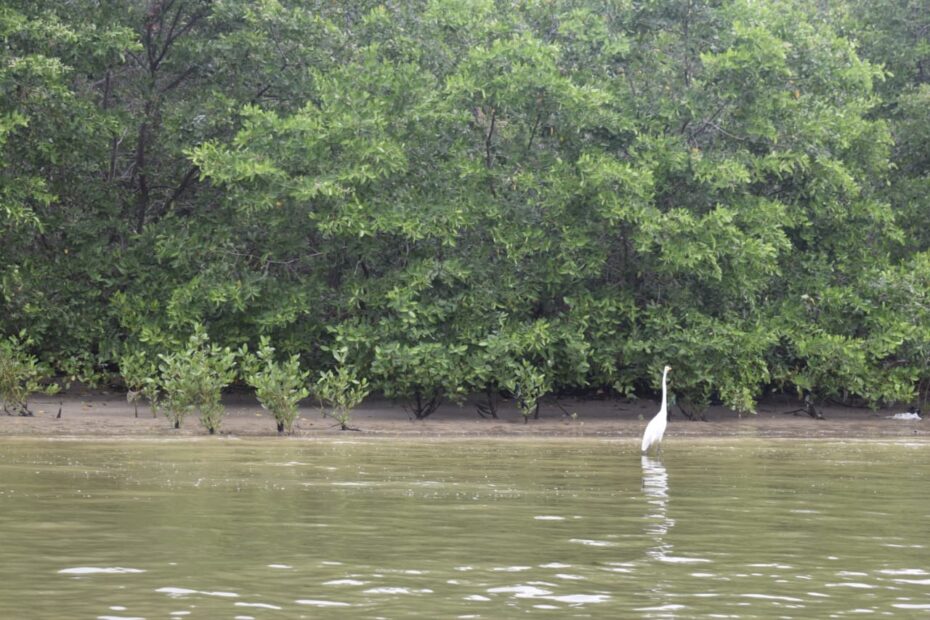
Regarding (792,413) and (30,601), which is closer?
(30,601)

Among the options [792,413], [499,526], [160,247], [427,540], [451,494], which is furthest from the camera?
[792,413]

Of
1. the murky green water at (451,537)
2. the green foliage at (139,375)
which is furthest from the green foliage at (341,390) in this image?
the murky green water at (451,537)

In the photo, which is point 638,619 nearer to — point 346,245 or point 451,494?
point 451,494

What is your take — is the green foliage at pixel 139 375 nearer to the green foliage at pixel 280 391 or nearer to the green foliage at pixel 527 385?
the green foliage at pixel 280 391

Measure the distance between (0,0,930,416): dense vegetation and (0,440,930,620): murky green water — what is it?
6305 millimetres

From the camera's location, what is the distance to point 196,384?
66.7 ft

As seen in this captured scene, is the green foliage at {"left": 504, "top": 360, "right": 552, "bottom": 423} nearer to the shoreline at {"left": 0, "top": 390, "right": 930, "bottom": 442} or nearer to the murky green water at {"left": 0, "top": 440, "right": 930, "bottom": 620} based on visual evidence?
the shoreline at {"left": 0, "top": 390, "right": 930, "bottom": 442}

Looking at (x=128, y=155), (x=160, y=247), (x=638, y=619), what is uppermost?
(x=128, y=155)

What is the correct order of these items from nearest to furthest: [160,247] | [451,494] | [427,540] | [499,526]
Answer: [427,540]
[499,526]
[451,494]
[160,247]

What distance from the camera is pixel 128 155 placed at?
26047 millimetres

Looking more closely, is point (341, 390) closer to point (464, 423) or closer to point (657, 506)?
point (464, 423)

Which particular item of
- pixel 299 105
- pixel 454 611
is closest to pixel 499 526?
pixel 454 611

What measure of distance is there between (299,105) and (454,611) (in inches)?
717

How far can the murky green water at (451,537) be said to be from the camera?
307 inches
